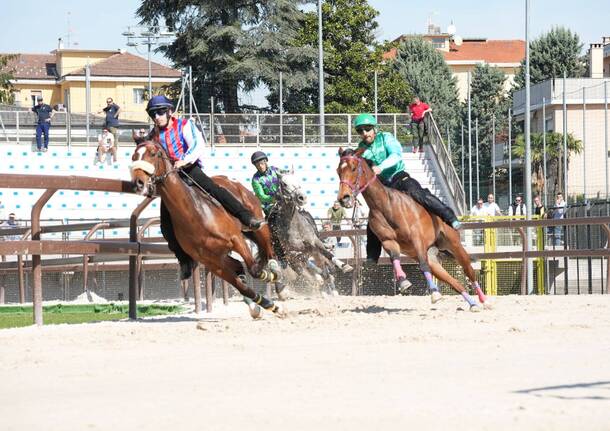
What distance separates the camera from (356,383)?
26.1ft

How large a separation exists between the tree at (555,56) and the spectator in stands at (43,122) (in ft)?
186

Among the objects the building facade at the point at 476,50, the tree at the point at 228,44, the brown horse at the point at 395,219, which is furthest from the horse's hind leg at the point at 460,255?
the building facade at the point at 476,50

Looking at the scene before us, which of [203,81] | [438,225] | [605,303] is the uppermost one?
[203,81]

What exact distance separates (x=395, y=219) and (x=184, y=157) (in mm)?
2910

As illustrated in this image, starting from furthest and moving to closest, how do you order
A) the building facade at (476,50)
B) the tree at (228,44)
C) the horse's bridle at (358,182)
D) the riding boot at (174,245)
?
the building facade at (476,50) → the tree at (228,44) → the horse's bridle at (358,182) → the riding boot at (174,245)

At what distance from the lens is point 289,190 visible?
17031mm

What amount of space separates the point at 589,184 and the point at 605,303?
180ft

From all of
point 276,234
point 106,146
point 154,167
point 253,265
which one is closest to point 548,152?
point 106,146

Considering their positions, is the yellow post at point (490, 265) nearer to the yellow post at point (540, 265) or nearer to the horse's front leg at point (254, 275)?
the yellow post at point (540, 265)

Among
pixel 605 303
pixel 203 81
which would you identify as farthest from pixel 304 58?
pixel 605 303

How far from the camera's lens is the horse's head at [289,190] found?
17.0 m

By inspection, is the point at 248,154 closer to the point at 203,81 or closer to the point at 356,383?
the point at 203,81

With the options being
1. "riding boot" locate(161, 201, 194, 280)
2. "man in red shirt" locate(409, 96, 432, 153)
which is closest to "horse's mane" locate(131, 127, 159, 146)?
"riding boot" locate(161, 201, 194, 280)

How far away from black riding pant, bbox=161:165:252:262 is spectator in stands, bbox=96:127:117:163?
26.3m
